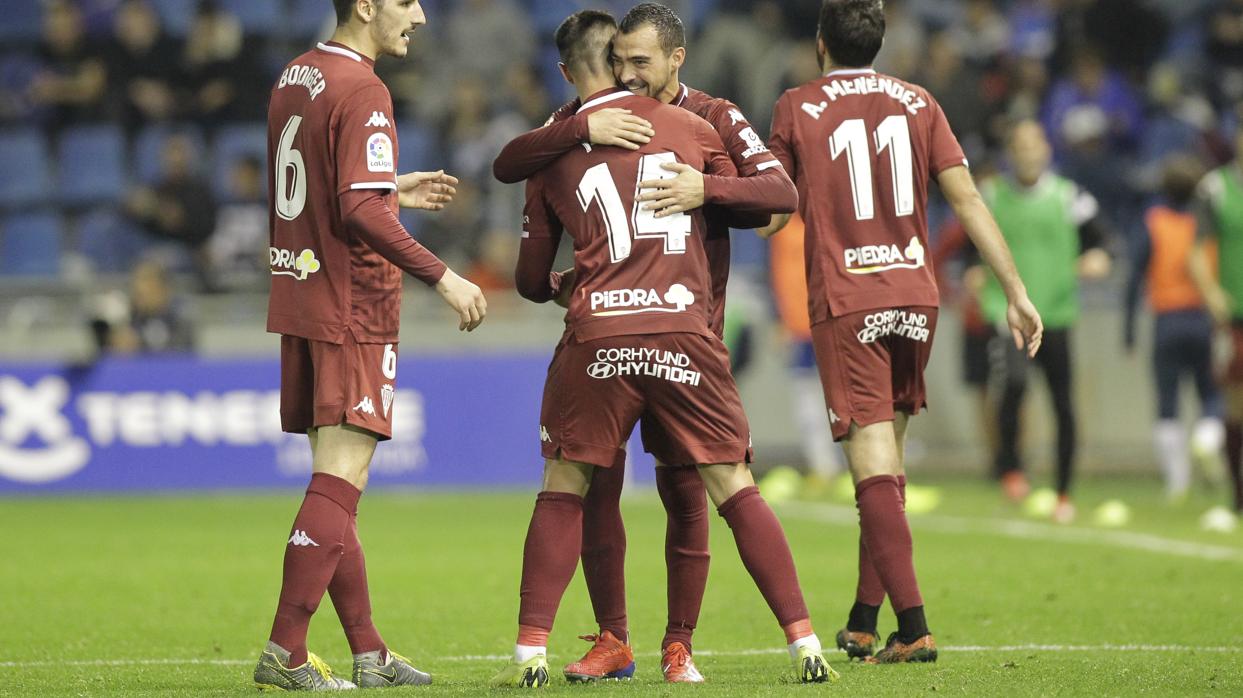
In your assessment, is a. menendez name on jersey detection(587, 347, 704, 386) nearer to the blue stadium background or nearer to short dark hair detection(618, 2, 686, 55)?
short dark hair detection(618, 2, 686, 55)

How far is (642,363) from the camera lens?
5.48m

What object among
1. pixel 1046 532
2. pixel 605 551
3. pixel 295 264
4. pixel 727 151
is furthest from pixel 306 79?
pixel 1046 532

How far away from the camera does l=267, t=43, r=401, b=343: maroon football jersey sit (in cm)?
559

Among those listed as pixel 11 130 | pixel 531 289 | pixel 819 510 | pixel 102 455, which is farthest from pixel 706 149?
pixel 11 130

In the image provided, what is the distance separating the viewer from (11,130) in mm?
18391

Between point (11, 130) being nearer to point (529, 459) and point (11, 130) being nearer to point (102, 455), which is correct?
point (102, 455)

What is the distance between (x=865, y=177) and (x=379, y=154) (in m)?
1.81

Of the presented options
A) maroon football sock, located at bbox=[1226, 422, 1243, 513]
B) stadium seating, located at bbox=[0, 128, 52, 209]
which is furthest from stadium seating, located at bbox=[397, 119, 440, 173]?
maroon football sock, located at bbox=[1226, 422, 1243, 513]

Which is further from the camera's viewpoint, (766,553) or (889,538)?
(889,538)

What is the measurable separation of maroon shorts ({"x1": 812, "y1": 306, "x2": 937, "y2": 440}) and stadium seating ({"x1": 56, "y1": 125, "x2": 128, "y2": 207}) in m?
13.1

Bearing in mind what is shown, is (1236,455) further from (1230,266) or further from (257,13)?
(257,13)

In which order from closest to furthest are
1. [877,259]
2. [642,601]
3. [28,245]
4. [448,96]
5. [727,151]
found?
[727,151], [877,259], [642,601], [28,245], [448,96]

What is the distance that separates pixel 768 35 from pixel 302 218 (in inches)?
526

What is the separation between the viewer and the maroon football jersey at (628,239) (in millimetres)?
5520
